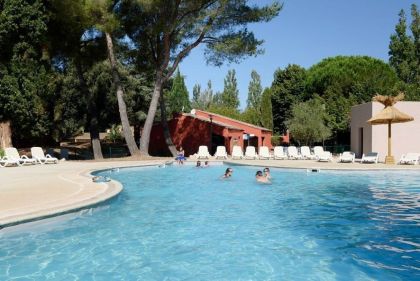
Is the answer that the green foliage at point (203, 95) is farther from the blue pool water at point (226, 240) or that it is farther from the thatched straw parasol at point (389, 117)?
the blue pool water at point (226, 240)

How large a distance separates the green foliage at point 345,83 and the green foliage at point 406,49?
1364 millimetres

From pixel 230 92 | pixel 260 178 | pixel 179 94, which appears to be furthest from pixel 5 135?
pixel 230 92

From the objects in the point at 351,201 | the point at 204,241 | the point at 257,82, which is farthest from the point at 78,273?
the point at 257,82

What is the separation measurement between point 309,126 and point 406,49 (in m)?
22.7

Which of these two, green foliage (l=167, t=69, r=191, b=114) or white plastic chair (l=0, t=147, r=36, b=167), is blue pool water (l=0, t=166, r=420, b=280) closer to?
white plastic chair (l=0, t=147, r=36, b=167)

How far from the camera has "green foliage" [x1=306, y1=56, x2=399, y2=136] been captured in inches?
1515

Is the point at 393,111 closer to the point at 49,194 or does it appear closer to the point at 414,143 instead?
the point at 414,143

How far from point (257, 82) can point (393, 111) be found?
59377mm

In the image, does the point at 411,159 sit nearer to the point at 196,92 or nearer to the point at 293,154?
the point at 293,154

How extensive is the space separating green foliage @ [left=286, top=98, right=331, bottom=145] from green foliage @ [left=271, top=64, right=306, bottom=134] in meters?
12.9

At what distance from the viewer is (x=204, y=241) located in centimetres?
745

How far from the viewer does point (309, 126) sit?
120 feet

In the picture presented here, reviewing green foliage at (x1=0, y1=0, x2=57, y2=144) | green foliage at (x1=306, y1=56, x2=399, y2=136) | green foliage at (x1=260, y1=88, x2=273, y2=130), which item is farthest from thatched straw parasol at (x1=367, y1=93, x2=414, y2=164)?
green foliage at (x1=260, y1=88, x2=273, y2=130)

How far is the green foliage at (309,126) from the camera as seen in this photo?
36688 millimetres
